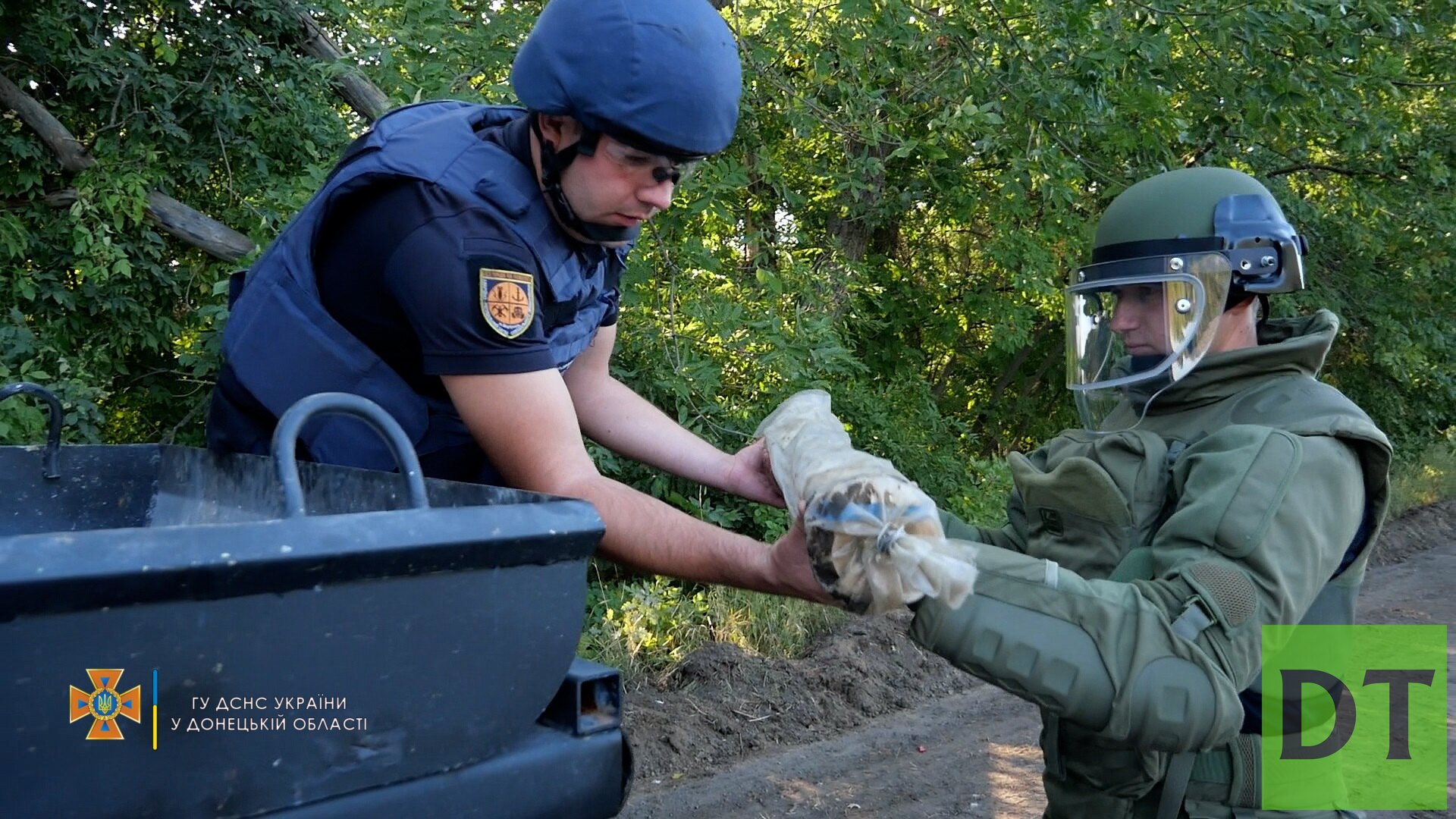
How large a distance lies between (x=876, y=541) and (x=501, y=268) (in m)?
0.86

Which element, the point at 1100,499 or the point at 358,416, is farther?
the point at 1100,499

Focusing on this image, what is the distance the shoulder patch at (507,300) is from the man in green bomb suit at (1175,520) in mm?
811

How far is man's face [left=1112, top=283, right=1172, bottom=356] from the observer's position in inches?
93.2

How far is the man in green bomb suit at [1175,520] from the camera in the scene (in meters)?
1.77

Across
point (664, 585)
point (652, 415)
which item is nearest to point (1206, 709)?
point (652, 415)

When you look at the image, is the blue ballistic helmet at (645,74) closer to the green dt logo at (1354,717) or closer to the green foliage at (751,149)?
the green dt logo at (1354,717)

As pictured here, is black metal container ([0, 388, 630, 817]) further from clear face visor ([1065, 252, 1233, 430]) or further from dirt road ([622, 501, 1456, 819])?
dirt road ([622, 501, 1456, 819])

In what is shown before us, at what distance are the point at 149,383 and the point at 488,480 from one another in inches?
192

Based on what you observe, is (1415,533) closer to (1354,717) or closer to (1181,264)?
(1354,717)

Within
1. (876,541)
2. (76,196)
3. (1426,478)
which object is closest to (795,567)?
(876,541)

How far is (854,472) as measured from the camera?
5.24 ft

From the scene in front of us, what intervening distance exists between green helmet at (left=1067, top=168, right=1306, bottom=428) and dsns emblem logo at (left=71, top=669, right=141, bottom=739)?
179cm

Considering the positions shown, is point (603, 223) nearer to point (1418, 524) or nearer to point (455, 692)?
point (455, 692)

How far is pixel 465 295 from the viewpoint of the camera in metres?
2.00
